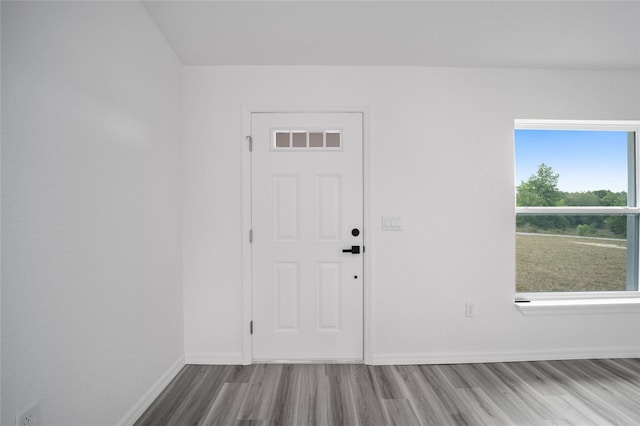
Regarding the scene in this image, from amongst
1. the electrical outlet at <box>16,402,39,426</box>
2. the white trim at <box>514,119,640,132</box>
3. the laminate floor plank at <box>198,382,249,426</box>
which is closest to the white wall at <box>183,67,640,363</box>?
the white trim at <box>514,119,640,132</box>

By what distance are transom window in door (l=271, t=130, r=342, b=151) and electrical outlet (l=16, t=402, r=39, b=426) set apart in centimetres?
199

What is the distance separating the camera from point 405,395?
6.38ft

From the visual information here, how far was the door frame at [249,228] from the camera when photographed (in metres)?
2.36

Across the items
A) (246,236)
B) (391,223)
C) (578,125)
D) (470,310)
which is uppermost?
(578,125)

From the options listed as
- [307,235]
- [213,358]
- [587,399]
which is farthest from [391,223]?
[213,358]

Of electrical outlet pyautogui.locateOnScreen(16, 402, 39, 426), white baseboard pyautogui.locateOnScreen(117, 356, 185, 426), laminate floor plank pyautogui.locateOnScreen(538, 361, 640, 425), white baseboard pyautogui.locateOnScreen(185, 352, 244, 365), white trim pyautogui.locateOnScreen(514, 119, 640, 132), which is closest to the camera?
electrical outlet pyautogui.locateOnScreen(16, 402, 39, 426)

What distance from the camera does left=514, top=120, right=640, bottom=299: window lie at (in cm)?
263

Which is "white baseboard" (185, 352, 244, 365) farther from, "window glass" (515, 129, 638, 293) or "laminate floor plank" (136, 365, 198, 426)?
"window glass" (515, 129, 638, 293)

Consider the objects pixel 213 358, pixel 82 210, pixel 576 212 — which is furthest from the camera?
pixel 576 212

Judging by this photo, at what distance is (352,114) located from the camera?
2.40 meters

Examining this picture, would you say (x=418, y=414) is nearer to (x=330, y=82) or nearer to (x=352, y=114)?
(x=352, y=114)

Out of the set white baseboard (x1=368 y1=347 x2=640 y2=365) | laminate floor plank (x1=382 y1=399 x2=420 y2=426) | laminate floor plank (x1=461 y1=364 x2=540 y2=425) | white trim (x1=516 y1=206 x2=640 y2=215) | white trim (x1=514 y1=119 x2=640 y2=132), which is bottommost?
laminate floor plank (x1=461 y1=364 x2=540 y2=425)

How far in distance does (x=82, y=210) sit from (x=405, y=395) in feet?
7.32

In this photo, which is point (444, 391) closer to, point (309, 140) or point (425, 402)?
point (425, 402)
